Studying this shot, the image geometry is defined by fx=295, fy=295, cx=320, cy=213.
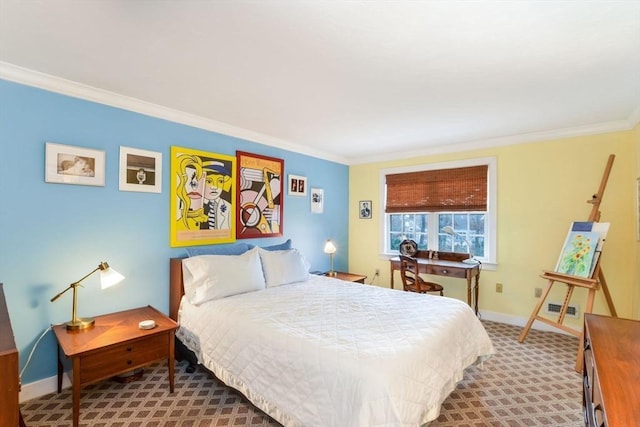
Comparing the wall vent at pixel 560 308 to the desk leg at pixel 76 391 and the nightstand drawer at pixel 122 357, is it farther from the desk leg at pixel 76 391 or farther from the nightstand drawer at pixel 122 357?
the desk leg at pixel 76 391

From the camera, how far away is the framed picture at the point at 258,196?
3469 mm

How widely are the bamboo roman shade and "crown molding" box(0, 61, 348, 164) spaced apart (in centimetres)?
209

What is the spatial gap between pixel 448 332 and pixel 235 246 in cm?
221

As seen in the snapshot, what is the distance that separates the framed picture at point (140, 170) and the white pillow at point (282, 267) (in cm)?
124

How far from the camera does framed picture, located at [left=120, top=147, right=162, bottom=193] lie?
8.46 feet

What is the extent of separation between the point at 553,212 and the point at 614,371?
3010 millimetres

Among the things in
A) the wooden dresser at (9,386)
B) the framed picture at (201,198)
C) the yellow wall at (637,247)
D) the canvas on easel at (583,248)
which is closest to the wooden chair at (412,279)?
the canvas on easel at (583,248)

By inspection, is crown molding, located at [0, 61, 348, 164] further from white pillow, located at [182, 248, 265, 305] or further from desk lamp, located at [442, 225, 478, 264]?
desk lamp, located at [442, 225, 478, 264]

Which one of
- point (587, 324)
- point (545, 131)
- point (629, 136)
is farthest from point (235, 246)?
point (629, 136)

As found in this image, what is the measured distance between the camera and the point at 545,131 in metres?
3.49

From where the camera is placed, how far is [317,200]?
14.9 ft

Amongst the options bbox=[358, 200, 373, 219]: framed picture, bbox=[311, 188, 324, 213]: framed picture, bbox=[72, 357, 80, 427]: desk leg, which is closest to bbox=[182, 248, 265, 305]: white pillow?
bbox=[72, 357, 80, 427]: desk leg

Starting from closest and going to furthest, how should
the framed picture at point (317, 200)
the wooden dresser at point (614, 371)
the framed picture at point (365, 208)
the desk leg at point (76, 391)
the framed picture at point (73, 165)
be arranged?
the wooden dresser at point (614, 371), the desk leg at point (76, 391), the framed picture at point (73, 165), the framed picture at point (317, 200), the framed picture at point (365, 208)

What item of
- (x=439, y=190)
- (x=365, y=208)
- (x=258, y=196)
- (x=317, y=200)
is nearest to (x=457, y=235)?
(x=439, y=190)
